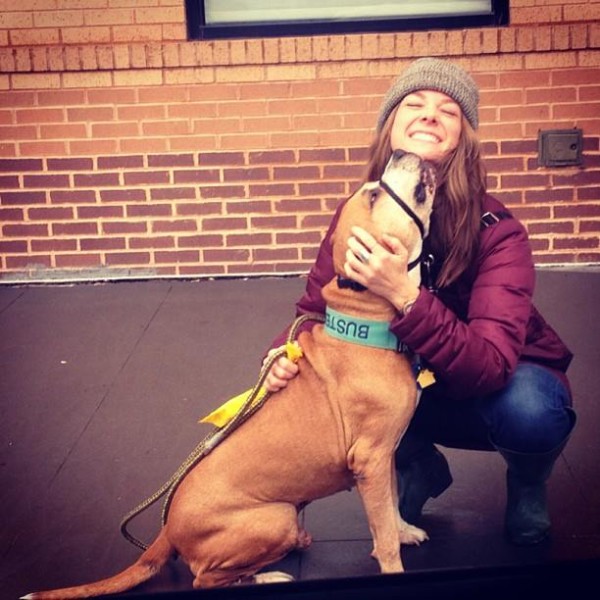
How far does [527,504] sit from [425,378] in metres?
0.74

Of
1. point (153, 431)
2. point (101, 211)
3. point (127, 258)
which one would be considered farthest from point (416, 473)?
point (101, 211)

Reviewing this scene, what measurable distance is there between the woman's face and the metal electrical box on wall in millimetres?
3659

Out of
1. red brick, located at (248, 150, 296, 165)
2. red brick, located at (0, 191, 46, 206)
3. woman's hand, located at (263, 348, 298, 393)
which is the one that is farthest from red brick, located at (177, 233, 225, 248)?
woman's hand, located at (263, 348, 298, 393)

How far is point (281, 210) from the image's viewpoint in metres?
6.68

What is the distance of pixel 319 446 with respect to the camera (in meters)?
2.74

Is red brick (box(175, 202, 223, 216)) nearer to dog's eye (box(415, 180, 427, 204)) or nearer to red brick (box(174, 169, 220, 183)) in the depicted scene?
red brick (box(174, 169, 220, 183))

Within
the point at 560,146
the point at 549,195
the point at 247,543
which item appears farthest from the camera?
the point at 549,195

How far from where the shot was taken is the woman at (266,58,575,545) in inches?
111

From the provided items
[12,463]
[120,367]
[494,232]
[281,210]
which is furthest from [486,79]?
[12,463]

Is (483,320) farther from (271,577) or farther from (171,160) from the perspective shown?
(171,160)

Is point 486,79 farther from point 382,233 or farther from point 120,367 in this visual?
point 382,233

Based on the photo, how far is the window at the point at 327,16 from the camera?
21.5 ft

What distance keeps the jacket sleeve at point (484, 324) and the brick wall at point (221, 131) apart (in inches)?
143

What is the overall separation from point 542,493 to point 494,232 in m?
0.94
